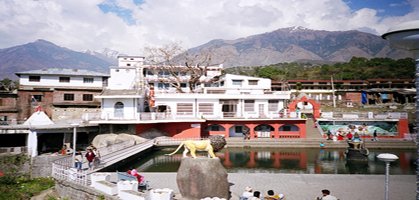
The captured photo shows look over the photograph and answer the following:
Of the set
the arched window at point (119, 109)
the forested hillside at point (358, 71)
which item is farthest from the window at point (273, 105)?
the forested hillside at point (358, 71)

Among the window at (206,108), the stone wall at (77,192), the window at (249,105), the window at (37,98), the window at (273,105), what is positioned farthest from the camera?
the window at (273,105)

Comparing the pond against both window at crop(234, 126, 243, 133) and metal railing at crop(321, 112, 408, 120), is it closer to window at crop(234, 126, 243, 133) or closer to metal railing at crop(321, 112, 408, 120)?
window at crop(234, 126, 243, 133)

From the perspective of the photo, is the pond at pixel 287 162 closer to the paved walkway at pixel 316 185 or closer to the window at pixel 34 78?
the paved walkway at pixel 316 185

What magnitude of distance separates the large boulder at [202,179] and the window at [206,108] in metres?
23.0

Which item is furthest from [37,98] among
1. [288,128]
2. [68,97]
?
[288,128]

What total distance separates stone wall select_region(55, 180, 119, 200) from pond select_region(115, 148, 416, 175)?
5603 millimetres

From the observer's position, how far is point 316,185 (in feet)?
45.5

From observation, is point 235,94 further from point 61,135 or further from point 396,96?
point 396,96

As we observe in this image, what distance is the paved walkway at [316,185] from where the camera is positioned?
1230 centimetres

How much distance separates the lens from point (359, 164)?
22.5 m

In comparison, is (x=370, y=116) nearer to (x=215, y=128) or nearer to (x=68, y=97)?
(x=215, y=128)

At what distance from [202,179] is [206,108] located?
23.5m

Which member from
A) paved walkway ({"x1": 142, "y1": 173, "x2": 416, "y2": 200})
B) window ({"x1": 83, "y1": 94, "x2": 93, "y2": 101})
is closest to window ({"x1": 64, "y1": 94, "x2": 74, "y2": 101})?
window ({"x1": 83, "y1": 94, "x2": 93, "y2": 101})

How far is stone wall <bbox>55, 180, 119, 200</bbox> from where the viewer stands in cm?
1094
